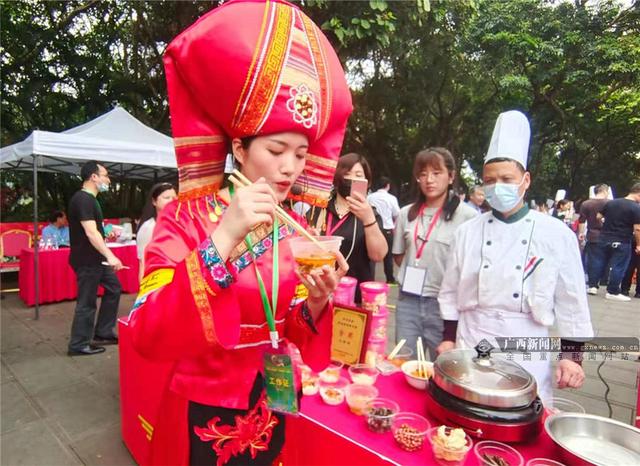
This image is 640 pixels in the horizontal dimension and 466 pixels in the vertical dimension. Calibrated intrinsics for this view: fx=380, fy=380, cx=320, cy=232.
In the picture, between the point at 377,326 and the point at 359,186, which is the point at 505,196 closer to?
the point at 359,186

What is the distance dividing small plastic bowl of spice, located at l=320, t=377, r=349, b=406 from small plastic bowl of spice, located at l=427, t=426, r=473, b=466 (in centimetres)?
47

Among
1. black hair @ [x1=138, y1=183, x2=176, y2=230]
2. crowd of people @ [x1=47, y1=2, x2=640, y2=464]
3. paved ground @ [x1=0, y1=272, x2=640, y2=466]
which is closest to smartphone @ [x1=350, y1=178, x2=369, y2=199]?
crowd of people @ [x1=47, y1=2, x2=640, y2=464]

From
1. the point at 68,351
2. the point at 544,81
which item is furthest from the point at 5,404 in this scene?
the point at 544,81

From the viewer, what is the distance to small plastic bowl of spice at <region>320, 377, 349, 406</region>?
Result: 5.45ft

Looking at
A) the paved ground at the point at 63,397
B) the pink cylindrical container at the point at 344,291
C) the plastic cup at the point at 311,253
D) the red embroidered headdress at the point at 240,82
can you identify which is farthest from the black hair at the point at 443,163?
the paved ground at the point at 63,397

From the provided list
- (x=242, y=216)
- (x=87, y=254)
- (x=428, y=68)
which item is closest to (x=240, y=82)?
(x=242, y=216)

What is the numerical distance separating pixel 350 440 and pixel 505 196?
1.42m

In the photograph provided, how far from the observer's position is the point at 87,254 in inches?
175

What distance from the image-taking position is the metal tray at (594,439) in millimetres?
1202

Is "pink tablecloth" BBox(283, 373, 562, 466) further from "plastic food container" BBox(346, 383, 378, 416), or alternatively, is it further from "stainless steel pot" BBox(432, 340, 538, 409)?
"stainless steel pot" BBox(432, 340, 538, 409)

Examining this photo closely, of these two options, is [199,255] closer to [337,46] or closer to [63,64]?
[337,46]

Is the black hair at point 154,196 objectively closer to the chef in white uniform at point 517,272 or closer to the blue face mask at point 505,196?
the chef in white uniform at point 517,272

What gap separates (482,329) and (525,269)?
0.39 meters

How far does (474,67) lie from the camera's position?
13680mm
